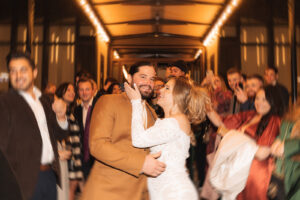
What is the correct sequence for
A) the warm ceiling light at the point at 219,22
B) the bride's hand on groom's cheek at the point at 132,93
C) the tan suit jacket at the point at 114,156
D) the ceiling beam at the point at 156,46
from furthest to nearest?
the ceiling beam at the point at 156,46
the warm ceiling light at the point at 219,22
the bride's hand on groom's cheek at the point at 132,93
the tan suit jacket at the point at 114,156

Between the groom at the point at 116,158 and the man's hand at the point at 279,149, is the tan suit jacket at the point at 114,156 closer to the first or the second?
the groom at the point at 116,158

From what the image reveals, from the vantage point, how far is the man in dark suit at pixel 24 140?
6.85 ft

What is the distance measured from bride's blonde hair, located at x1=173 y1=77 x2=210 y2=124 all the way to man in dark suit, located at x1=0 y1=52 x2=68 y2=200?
2.84 feet

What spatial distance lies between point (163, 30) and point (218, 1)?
3405mm

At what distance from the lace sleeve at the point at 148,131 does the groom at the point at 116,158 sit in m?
0.08

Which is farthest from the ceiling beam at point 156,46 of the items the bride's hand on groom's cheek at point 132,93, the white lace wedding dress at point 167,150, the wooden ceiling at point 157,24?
the white lace wedding dress at point 167,150

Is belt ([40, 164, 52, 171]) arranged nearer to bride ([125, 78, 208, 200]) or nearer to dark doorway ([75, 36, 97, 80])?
bride ([125, 78, 208, 200])

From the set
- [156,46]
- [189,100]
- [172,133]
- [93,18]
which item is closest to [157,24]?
[156,46]

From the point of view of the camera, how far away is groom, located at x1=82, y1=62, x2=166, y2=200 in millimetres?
2271

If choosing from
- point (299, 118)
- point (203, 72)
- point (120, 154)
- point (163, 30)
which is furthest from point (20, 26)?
point (203, 72)

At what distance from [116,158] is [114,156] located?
0.02 meters

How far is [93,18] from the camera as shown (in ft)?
34.9

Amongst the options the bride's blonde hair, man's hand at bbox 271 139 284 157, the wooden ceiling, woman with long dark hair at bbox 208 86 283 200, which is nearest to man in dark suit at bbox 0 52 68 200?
the bride's blonde hair

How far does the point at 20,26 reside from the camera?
5.03 meters
